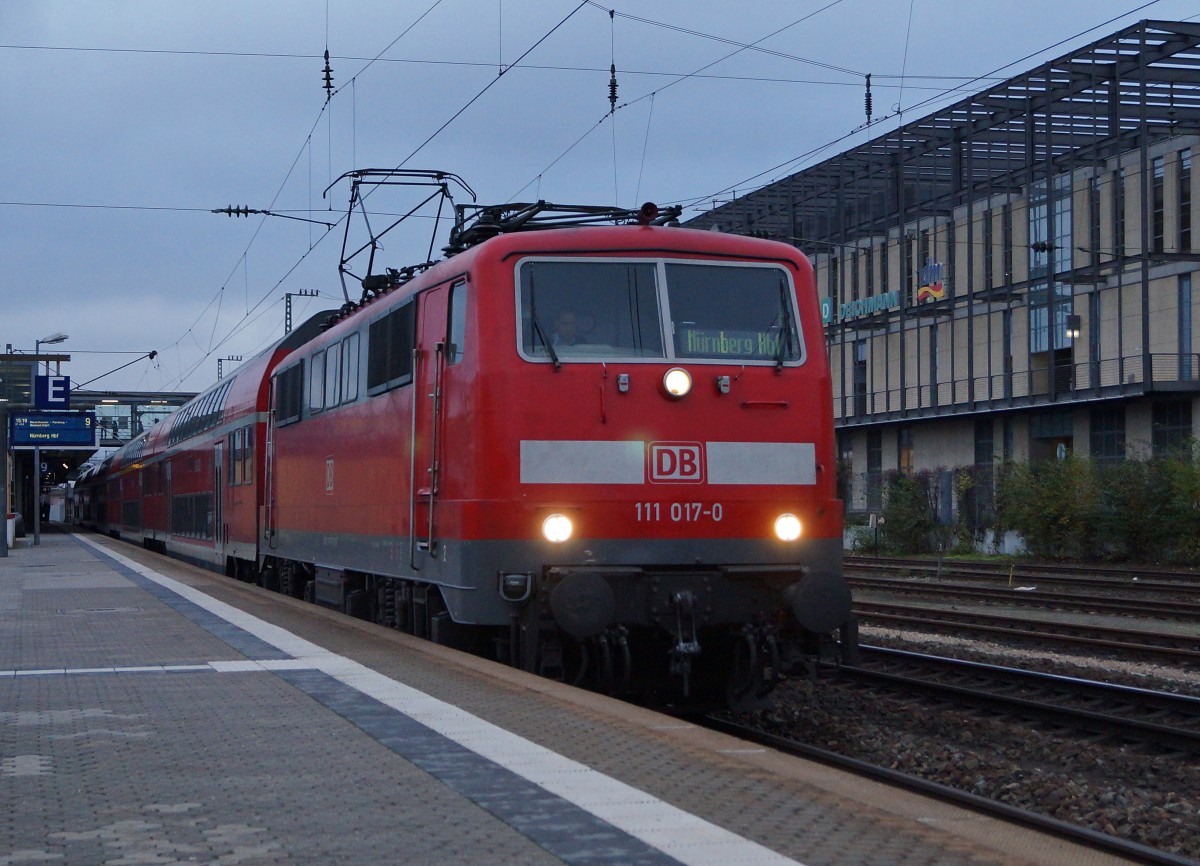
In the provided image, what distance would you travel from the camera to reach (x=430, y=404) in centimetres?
1046

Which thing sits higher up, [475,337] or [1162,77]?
[1162,77]

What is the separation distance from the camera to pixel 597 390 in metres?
9.57

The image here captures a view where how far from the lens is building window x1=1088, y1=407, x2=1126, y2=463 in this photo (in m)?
41.8

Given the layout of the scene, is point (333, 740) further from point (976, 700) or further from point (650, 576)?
point (976, 700)

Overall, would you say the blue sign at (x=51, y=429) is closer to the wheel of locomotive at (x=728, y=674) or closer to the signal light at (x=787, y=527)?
the wheel of locomotive at (x=728, y=674)

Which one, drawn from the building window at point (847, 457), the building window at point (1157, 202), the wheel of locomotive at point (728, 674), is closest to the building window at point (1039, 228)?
the building window at point (1157, 202)

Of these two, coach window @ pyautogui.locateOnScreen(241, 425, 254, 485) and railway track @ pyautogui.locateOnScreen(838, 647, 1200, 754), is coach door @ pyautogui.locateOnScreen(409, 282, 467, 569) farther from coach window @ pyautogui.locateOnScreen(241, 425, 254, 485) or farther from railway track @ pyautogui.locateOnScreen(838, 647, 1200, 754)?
coach window @ pyautogui.locateOnScreen(241, 425, 254, 485)

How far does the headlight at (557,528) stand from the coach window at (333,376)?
15.9 feet

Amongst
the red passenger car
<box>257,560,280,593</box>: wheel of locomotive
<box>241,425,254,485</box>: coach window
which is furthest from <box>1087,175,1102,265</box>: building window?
<box>257,560,280,593</box>: wheel of locomotive

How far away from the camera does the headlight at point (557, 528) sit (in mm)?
9391

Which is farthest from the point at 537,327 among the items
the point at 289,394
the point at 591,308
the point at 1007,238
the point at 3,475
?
the point at 1007,238

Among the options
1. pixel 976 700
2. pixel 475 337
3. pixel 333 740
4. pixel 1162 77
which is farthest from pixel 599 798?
pixel 1162 77

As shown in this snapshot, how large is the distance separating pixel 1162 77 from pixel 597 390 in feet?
111

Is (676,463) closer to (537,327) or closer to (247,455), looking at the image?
(537,327)
